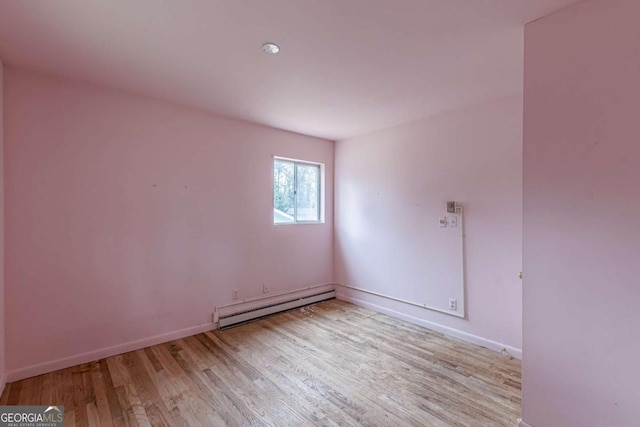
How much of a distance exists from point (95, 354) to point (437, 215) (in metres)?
3.64

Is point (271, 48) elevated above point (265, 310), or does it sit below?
above

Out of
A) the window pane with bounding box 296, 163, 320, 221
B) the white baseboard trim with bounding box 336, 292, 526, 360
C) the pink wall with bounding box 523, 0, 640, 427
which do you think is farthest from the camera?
the window pane with bounding box 296, 163, 320, 221

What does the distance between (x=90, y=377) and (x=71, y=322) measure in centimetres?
50

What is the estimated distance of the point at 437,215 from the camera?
3299 mm

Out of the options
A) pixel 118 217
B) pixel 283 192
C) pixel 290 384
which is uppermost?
pixel 283 192

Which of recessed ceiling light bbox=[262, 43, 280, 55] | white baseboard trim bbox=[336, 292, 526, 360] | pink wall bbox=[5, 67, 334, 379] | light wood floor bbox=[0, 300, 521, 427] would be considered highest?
recessed ceiling light bbox=[262, 43, 280, 55]

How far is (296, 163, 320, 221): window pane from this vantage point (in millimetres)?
4273

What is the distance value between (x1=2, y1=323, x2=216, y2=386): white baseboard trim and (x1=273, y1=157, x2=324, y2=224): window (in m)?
1.65

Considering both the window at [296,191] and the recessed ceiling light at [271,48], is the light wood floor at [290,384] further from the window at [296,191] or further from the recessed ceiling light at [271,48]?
the recessed ceiling light at [271,48]

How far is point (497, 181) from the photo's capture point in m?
2.83

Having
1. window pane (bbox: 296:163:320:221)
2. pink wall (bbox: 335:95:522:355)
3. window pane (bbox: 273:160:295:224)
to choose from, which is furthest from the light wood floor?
window pane (bbox: 296:163:320:221)

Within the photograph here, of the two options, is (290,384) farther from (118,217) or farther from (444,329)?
(118,217)

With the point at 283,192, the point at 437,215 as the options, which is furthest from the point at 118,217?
the point at 437,215

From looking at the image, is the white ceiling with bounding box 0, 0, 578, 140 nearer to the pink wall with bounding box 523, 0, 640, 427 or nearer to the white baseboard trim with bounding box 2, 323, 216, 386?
the pink wall with bounding box 523, 0, 640, 427
